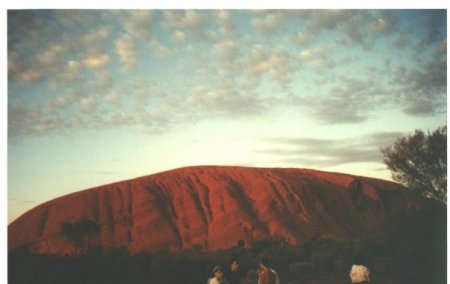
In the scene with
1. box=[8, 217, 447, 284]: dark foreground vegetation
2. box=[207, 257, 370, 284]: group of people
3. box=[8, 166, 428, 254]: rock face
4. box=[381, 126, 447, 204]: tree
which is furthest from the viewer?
box=[381, 126, 447, 204]: tree

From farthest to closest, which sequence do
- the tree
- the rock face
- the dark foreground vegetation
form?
the tree → the rock face → the dark foreground vegetation

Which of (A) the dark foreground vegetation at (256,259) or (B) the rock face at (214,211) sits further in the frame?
(B) the rock face at (214,211)

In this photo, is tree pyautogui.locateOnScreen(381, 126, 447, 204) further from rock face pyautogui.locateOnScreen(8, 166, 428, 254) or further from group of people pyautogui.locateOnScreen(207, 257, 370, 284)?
group of people pyautogui.locateOnScreen(207, 257, 370, 284)

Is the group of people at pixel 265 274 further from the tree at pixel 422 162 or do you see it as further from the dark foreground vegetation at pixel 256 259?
the tree at pixel 422 162

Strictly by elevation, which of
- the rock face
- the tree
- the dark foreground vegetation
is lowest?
the dark foreground vegetation

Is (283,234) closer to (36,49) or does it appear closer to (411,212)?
(411,212)

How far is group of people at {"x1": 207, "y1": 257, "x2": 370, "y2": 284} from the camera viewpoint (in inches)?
300

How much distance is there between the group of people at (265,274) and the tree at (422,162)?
2470 mm

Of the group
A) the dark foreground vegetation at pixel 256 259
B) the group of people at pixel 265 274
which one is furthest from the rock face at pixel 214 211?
the group of people at pixel 265 274

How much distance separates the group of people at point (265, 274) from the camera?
25.0 feet

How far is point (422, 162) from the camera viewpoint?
11.3m

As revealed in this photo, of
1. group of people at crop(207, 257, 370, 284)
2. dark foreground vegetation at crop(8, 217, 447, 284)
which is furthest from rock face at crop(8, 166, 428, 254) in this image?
group of people at crop(207, 257, 370, 284)

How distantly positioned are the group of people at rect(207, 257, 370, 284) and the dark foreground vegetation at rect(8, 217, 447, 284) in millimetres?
492

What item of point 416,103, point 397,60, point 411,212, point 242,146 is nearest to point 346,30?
point 397,60
